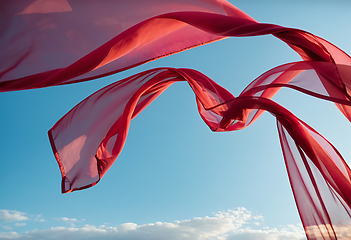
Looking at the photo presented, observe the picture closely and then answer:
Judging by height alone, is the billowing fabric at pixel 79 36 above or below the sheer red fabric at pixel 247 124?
above

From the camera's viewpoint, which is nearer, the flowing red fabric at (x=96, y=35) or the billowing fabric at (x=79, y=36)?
the flowing red fabric at (x=96, y=35)

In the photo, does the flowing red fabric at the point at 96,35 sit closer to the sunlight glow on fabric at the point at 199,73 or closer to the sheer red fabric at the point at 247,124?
the sunlight glow on fabric at the point at 199,73

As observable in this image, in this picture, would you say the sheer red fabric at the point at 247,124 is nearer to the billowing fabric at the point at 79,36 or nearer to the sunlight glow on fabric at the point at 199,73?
the sunlight glow on fabric at the point at 199,73

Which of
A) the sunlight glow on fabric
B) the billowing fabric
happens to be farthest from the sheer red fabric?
the billowing fabric

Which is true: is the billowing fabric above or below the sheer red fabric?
above

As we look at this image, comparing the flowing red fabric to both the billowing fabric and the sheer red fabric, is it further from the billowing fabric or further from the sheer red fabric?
the sheer red fabric

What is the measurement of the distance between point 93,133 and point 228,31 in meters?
2.04

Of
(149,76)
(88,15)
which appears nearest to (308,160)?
(149,76)

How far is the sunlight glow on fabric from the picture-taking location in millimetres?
2180

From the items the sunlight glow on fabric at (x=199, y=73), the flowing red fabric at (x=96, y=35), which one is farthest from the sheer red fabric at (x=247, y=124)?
the flowing red fabric at (x=96, y=35)

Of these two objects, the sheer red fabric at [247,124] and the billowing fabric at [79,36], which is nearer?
the sheer red fabric at [247,124]

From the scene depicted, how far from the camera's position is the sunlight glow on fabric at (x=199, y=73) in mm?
2180

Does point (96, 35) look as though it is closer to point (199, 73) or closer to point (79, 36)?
point (79, 36)

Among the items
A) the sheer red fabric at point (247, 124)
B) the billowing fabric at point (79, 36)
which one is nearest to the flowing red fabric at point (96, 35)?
the billowing fabric at point (79, 36)
